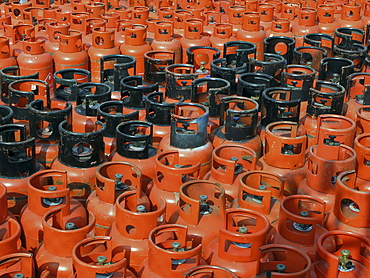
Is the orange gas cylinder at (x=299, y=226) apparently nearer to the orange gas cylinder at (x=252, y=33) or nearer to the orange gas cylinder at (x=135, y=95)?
the orange gas cylinder at (x=135, y=95)

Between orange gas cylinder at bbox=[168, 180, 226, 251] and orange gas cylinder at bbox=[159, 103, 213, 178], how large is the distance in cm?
109

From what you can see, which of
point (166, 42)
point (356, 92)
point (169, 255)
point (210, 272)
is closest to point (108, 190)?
point (169, 255)

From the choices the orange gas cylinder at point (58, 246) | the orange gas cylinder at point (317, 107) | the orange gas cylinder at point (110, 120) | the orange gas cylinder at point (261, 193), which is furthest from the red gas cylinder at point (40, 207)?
the orange gas cylinder at point (317, 107)

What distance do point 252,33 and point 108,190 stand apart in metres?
6.58

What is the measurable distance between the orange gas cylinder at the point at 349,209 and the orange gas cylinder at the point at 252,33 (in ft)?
19.8

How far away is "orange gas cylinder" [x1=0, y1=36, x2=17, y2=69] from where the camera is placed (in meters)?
11.0

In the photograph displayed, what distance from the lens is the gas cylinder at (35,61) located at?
11117mm

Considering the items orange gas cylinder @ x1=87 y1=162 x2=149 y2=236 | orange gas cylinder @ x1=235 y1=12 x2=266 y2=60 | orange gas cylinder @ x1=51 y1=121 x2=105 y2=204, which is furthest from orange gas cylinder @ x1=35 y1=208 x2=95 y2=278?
orange gas cylinder @ x1=235 y1=12 x2=266 y2=60

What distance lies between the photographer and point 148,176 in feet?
25.9

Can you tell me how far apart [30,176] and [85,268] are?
2.06 metres

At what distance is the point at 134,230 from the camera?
6629 millimetres

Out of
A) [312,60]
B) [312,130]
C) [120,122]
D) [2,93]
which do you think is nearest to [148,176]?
[120,122]

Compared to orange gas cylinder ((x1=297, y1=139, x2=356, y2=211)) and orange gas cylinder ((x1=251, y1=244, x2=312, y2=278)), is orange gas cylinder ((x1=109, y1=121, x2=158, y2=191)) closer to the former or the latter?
orange gas cylinder ((x1=297, y1=139, x2=356, y2=211))

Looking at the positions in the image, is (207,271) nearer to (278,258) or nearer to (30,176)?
(278,258)
